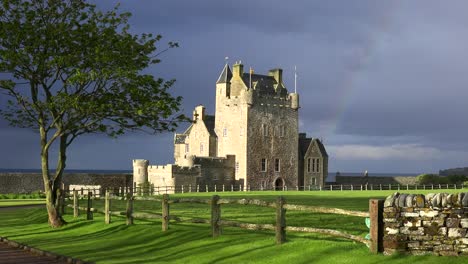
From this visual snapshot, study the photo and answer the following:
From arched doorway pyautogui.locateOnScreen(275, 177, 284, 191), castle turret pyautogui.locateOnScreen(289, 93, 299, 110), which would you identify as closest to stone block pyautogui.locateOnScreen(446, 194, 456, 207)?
arched doorway pyautogui.locateOnScreen(275, 177, 284, 191)

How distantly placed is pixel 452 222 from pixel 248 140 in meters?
70.1

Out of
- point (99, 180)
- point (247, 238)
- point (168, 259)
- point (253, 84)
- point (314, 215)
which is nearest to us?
point (168, 259)

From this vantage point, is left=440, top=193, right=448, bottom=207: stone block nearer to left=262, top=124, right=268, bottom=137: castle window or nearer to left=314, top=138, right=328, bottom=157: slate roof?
left=262, top=124, right=268, bottom=137: castle window

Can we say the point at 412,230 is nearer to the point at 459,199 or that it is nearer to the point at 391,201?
the point at 391,201

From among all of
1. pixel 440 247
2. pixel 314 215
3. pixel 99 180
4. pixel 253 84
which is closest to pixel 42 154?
pixel 314 215

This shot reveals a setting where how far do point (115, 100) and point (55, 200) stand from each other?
187 inches

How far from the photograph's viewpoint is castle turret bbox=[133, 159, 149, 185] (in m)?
78.4

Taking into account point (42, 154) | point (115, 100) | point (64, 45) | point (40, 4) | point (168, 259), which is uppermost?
point (40, 4)

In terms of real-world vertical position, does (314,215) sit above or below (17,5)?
below

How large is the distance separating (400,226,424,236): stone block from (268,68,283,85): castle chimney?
76.0 meters

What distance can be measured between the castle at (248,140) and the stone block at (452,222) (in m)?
65.2

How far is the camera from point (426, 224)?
44.5 ft

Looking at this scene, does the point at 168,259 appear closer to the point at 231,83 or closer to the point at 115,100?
the point at 115,100

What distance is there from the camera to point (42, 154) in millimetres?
27172
